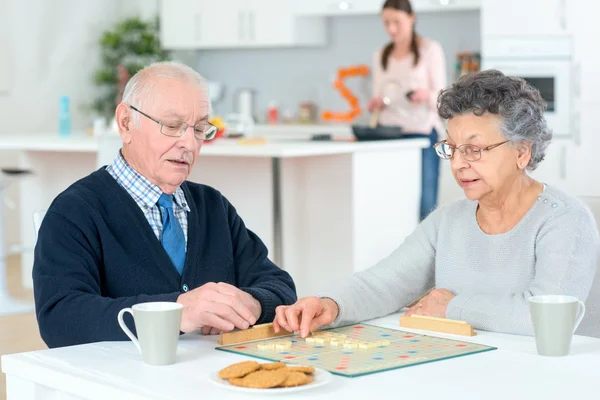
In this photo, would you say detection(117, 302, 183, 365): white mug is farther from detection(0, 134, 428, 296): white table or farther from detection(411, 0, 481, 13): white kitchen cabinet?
detection(411, 0, 481, 13): white kitchen cabinet

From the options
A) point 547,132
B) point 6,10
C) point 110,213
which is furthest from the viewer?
point 6,10

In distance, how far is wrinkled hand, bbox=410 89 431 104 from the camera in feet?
18.3

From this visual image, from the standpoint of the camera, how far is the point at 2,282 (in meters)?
5.48

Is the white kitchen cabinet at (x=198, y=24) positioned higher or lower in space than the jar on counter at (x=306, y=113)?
higher

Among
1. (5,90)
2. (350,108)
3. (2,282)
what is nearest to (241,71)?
(350,108)

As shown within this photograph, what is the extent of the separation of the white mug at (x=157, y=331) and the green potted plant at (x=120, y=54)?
633 centimetres

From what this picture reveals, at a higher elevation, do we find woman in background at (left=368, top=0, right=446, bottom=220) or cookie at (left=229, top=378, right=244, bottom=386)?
woman in background at (left=368, top=0, right=446, bottom=220)

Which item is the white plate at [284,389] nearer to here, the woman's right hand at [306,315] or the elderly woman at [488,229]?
the woman's right hand at [306,315]

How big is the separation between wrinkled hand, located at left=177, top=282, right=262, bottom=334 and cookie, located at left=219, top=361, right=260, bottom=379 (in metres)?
0.31

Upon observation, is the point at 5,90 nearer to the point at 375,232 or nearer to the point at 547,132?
the point at 375,232

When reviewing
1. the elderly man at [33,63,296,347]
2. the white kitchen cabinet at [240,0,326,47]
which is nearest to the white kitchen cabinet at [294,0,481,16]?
the white kitchen cabinet at [240,0,326,47]

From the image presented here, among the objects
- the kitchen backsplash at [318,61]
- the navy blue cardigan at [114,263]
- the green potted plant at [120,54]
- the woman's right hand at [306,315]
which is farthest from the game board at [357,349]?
the green potted plant at [120,54]

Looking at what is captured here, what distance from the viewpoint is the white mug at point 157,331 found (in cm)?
153

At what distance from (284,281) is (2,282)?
364 centimetres
